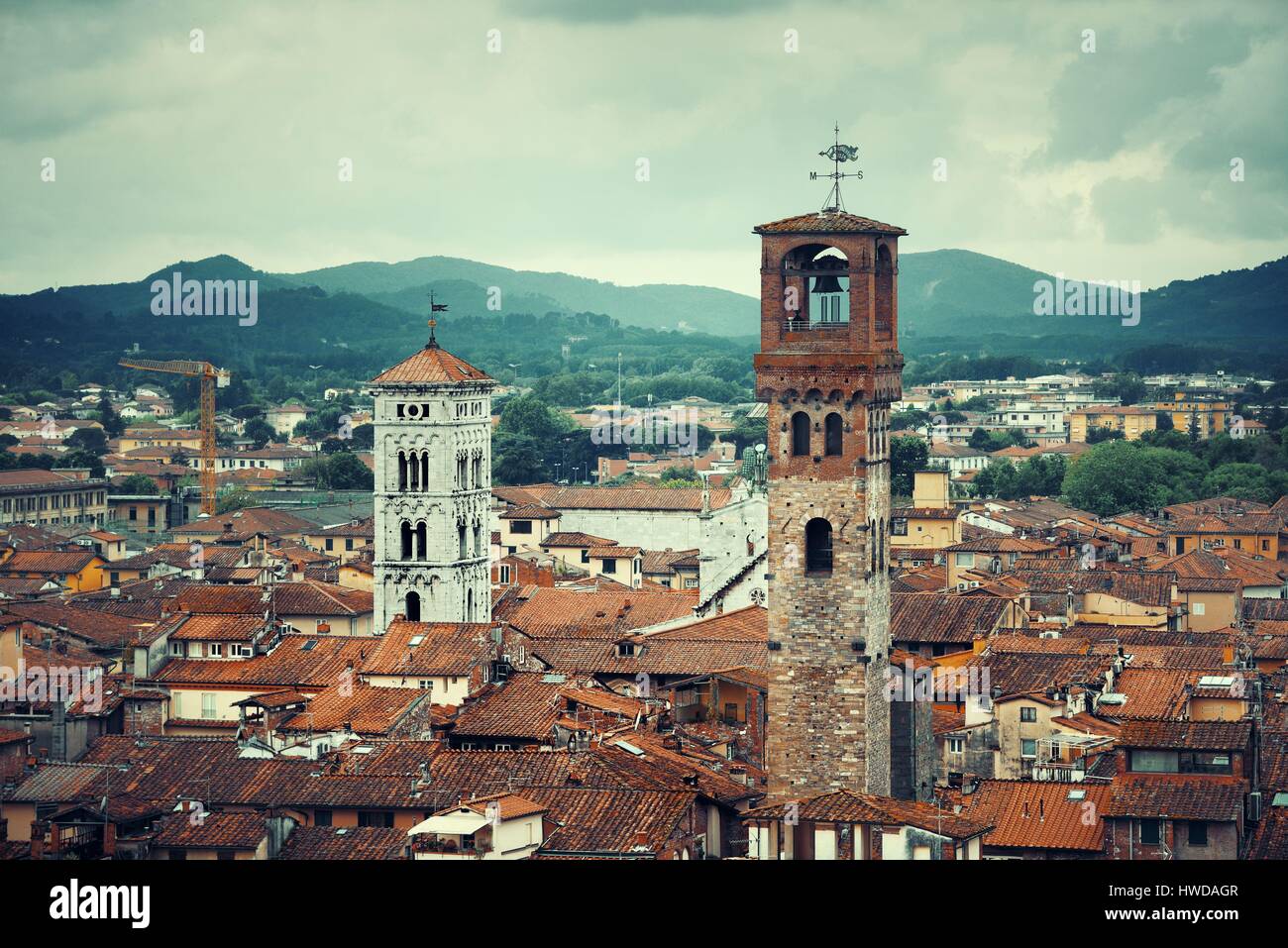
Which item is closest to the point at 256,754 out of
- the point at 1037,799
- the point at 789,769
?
the point at 789,769

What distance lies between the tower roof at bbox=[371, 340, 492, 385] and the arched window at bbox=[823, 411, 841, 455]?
2778 cm

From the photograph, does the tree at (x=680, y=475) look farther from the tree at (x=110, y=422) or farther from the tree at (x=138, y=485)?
the tree at (x=110, y=422)

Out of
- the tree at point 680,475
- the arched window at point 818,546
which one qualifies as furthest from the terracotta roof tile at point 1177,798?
the tree at point 680,475

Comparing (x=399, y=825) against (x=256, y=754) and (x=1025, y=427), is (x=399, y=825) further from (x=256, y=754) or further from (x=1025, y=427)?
(x=1025, y=427)

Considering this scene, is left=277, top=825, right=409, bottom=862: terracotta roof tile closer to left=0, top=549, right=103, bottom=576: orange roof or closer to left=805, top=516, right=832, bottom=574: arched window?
left=805, top=516, right=832, bottom=574: arched window

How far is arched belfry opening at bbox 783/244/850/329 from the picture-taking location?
36969 millimetres

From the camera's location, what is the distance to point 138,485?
133m

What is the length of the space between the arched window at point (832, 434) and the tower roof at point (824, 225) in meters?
2.77

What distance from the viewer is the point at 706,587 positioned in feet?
206

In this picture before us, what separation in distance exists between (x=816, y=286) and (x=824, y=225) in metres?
1.07

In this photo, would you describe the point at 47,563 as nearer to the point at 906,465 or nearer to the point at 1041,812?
the point at 906,465

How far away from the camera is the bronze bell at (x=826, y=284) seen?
3728 cm

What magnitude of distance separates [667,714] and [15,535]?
5962 centimetres
